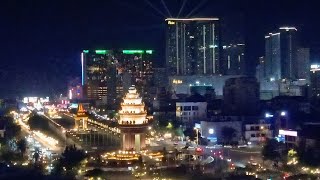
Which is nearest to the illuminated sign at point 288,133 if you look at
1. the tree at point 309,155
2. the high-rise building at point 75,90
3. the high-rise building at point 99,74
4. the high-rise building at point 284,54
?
the tree at point 309,155

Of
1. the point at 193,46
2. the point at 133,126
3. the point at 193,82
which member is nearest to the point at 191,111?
the point at 133,126

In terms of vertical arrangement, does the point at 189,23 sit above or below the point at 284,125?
above

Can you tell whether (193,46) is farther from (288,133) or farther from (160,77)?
(288,133)

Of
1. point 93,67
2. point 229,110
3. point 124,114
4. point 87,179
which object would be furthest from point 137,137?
point 93,67

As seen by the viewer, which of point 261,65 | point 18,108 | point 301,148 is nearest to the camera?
point 301,148

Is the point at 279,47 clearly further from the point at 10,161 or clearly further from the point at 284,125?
the point at 10,161

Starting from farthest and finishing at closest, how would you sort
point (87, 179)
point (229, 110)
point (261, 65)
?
point (261, 65)
point (229, 110)
point (87, 179)

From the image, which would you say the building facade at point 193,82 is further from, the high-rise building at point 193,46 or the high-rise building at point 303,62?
the high-rise building at point 303,62
